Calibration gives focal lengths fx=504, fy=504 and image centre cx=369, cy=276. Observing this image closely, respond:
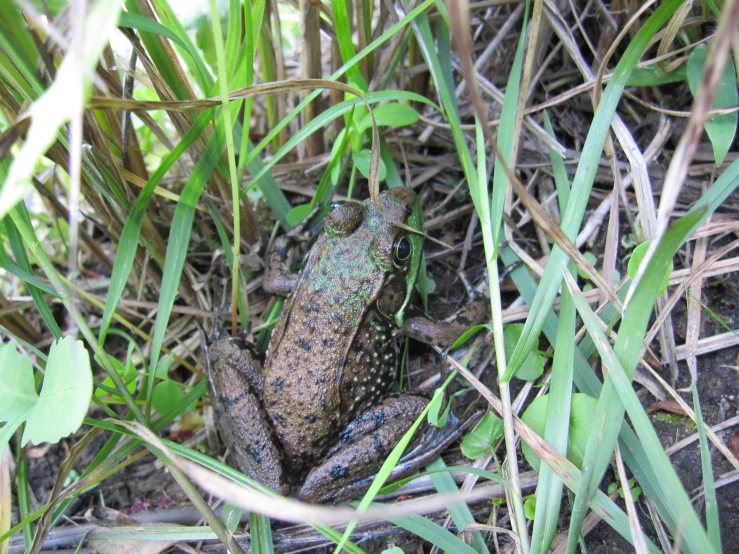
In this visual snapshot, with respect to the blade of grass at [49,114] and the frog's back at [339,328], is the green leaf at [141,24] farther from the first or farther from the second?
the frog's back at [339,328]

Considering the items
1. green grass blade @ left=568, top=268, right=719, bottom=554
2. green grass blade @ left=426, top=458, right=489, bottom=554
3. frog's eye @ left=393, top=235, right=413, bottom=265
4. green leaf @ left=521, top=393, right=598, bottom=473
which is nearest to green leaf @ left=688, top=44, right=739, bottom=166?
green grass blade @ left=568, top=268, right=719, bottom=554

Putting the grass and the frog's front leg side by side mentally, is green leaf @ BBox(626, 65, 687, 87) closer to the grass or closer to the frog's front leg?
the grass

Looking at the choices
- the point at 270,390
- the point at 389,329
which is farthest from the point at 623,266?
the point at 270,390

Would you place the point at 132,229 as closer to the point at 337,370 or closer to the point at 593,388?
the point at 337,370

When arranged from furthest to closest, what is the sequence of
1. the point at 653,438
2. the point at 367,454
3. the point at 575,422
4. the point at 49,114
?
the point at 367,454
the point at 575,422
the point at 653,438
the point at 49,114

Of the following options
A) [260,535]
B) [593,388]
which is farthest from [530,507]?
[260,535]
